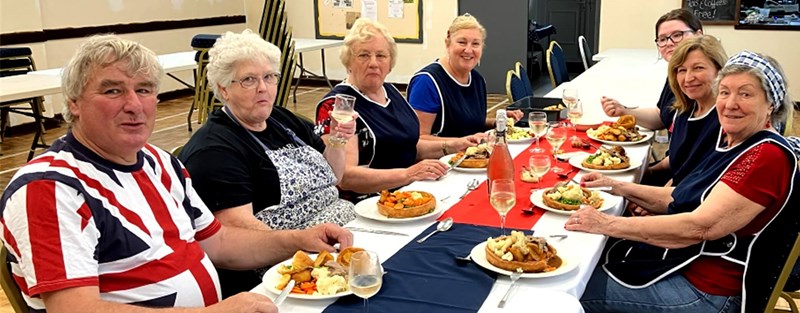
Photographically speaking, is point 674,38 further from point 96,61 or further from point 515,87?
point 96,61

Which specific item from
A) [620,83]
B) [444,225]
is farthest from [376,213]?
[620,83]

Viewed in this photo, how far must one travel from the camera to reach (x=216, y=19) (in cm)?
1052

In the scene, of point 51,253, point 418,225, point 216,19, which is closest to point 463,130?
point 418,225

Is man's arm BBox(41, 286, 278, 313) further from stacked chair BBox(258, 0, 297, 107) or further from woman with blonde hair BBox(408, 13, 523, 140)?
stacked chair BBox(258, 0, 297, 107)

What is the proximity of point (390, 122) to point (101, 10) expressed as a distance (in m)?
6.84

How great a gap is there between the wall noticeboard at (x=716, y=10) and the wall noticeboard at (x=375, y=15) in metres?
3.63

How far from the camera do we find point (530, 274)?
1711 mm

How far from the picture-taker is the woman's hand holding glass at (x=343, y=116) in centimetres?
246

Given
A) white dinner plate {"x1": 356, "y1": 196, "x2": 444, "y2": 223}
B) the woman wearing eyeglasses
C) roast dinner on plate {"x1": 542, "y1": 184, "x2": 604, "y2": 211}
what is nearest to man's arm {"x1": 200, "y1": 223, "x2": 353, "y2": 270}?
white dinner plate {"x1": 356, "y1": 196, "x2": 444, "y2": 223}

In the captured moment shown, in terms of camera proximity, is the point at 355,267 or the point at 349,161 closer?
the point at 355,267

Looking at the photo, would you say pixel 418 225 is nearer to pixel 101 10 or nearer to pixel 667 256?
pixel 667 256

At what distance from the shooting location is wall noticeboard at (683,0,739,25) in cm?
804

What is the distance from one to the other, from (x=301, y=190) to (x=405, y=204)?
16.3 inches

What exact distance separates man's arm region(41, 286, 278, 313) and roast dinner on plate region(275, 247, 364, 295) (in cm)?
14
